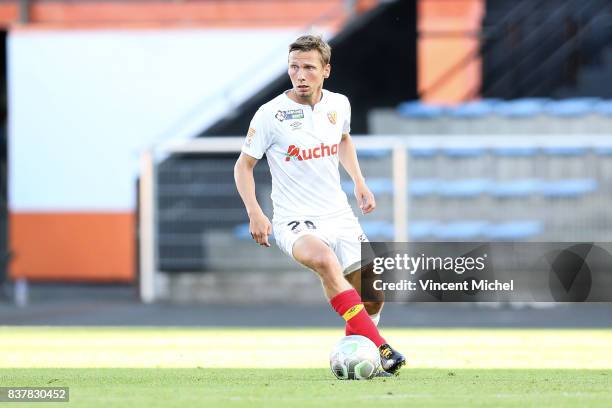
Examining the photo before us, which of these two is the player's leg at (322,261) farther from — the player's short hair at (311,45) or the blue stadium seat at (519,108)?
the blue stadium seat at (519,108)

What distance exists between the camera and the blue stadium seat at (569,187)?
53.4ft

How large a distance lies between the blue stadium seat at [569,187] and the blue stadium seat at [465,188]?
2.36 feet

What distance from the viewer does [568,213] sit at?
16.3m

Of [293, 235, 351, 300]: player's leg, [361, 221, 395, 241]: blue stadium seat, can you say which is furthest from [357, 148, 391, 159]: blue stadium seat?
[293, 235, 351, 300]: player's leg

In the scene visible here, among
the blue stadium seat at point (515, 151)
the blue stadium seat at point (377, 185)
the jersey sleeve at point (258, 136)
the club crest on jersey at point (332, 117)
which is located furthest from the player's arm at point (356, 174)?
the blue stadium seat at point (515, 151)

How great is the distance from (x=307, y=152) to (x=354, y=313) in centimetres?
89

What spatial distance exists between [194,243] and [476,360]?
8610 millimetres

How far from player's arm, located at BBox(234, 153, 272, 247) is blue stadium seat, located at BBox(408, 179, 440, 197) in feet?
31.1

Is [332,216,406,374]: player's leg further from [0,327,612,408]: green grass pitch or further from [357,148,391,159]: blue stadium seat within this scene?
[357,148,391,159]: blue stadium seat

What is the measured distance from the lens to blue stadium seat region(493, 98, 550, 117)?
17.7 meters

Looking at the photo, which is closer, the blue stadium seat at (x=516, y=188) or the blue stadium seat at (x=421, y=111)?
the blue stadium seat at (x=516, y=188)

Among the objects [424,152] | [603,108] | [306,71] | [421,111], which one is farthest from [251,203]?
[603,108]

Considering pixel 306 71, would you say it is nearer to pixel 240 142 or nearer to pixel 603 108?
pixel 240 142

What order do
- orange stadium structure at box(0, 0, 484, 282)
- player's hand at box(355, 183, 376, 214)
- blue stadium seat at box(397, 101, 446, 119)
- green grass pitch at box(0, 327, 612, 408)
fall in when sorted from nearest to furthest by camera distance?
green grass pitch at box(0, 327, 612, 408) → player's hand at box(355, 183, 376, 214) → blue stadium seat at box(397, 101, 446, 119) → orange stadium structure at box(0, 0, 484, 282)
